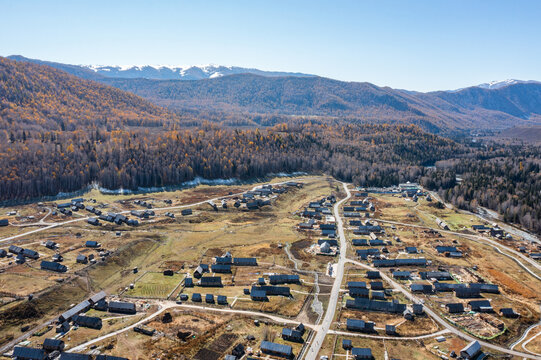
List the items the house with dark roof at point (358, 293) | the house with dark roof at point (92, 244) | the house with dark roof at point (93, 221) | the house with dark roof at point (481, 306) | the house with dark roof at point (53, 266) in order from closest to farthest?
the house with dark roof at point (481, 306) < the house with dark roof at point (358, 293) < the house with dark roof at point (53, 266) < the house with dark roof at point (92, 244) < the house with dark roof at point (93, 221)

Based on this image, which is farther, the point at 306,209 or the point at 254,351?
the point at 306,209

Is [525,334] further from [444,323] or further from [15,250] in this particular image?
[15,250]

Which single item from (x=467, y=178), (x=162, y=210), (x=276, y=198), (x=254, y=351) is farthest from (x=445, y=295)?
(x=467, y=178)

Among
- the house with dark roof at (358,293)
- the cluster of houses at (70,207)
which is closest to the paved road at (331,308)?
the house with dark roof at (358,293)

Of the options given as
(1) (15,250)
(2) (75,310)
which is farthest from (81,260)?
(2) (75,310)

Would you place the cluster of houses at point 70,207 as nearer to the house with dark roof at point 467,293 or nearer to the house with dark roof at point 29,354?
the house with dark roof at point 29,354

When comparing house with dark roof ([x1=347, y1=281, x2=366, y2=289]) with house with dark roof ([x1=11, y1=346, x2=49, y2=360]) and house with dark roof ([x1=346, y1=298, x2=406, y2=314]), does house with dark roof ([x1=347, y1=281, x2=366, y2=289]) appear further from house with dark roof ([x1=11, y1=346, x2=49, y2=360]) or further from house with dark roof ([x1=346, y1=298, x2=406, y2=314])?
house with dark roof ([x1=11, y1=346, x2=49, y2=360])

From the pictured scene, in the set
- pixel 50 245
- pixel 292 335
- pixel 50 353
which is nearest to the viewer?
pixel 50 353

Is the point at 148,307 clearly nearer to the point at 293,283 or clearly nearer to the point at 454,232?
the point at 293,283
